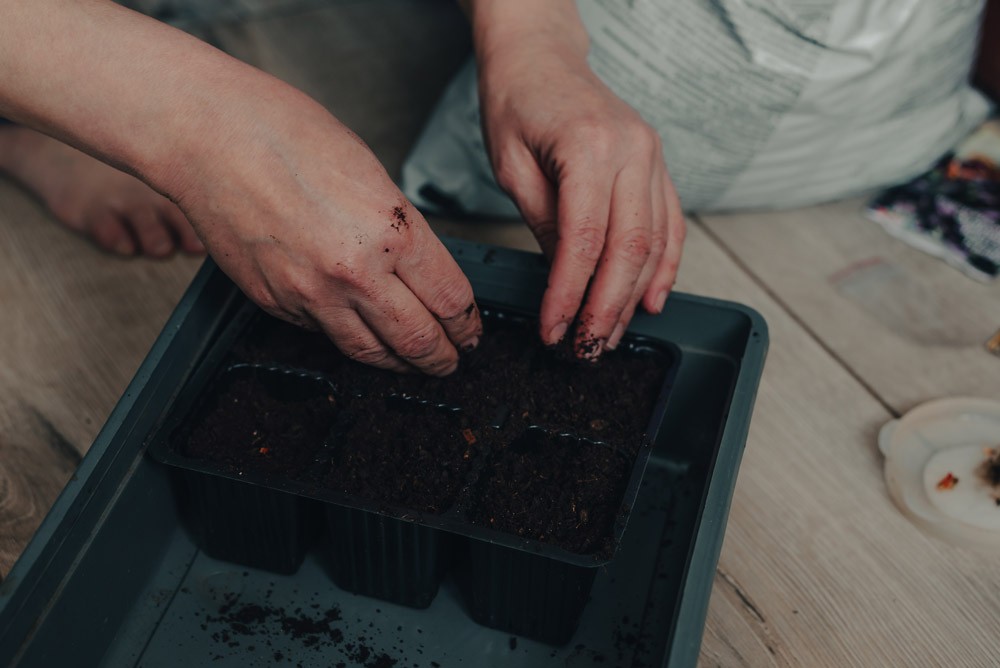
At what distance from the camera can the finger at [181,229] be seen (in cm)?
113

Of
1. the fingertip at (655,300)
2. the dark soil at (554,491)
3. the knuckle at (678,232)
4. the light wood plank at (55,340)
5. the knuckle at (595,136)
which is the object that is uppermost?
the knuckle at (595,136)

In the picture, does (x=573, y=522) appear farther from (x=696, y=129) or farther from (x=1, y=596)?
(x=696, y=129)

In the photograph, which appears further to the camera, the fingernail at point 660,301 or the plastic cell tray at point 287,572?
the fingernail at point 660,301

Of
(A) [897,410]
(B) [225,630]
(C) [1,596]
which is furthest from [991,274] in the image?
(C) [1,596]

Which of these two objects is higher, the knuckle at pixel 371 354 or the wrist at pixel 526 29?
the wrist at pixel 526 29

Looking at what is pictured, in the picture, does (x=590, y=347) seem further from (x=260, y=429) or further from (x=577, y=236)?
(x=260, y=429)

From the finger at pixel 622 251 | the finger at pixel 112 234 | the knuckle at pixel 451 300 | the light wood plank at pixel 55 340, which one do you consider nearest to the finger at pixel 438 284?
the knuckle at pixel 451 300

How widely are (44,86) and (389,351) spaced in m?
0.31

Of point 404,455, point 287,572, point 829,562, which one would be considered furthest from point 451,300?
point 829,562

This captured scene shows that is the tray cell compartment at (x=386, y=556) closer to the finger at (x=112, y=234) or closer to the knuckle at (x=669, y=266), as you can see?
the knuckle at (x=669, y=266)

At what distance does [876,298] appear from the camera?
1107 millimetres

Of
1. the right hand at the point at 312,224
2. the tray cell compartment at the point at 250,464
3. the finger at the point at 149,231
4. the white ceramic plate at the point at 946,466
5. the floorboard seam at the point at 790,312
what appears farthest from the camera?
the finger at the point at 149,231

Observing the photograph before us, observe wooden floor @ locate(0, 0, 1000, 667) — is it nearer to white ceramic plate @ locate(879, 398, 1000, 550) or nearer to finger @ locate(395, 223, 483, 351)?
white ceramic plate @ locate(879, 398, 1000, 550)

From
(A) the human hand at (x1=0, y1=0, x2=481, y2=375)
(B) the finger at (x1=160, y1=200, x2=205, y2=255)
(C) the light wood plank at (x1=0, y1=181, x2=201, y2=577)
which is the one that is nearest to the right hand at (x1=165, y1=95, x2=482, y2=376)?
(A) the human hand at (x1=0, y1=0, x2=481, y2=375)
